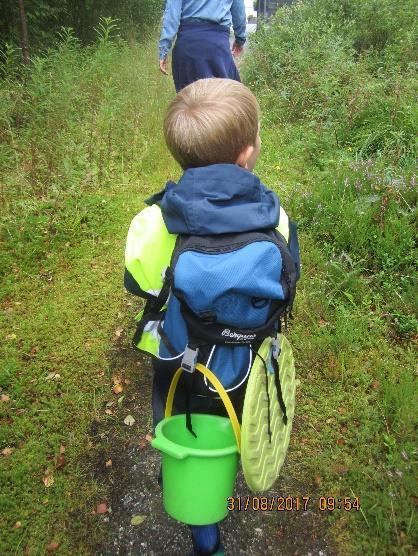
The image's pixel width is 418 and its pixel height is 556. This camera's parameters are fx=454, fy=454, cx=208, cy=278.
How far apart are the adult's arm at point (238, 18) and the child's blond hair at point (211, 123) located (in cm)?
385

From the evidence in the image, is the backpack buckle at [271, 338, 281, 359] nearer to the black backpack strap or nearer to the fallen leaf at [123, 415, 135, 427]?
the black backpack strap

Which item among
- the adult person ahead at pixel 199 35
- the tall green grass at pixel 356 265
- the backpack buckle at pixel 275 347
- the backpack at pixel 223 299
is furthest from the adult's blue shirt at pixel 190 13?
the backpack buckle at pixel 275 347

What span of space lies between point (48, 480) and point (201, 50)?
4076 mm

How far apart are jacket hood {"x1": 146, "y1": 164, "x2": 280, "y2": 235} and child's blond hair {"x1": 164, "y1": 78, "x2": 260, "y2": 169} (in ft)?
0.37

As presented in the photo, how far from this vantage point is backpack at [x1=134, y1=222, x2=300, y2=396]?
1383 millimetres

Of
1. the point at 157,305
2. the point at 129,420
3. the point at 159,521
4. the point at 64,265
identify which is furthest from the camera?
the point at 64,265

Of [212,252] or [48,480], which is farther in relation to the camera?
[48,480]

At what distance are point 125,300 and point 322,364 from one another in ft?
5.24

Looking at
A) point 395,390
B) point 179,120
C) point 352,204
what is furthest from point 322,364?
point 179,120

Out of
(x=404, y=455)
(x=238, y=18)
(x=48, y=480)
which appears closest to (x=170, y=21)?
(x=238, y=18)

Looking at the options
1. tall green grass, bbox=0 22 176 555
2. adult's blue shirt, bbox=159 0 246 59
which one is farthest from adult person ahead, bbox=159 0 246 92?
tall green grass, bbox=0 22 176 555

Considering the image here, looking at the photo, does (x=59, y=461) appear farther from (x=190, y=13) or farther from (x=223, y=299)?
(x=190, y=13)

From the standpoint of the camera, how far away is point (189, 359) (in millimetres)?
1530

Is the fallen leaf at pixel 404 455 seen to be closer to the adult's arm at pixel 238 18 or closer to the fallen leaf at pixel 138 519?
the fallen leaf at pixel 138 519
